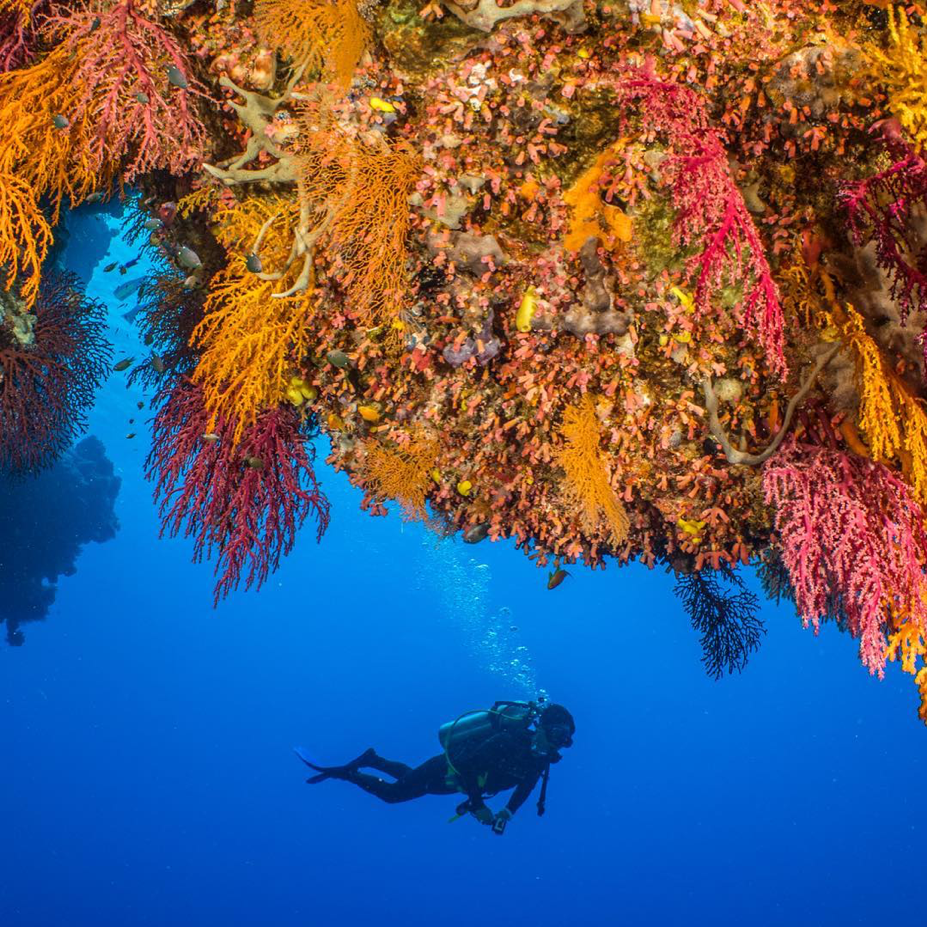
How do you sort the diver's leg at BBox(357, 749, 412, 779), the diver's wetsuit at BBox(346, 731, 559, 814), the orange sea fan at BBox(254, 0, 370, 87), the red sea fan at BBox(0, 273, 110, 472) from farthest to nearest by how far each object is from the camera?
the diver's leg at BBox(357, 749, 412, 779), the diver's wetsuit at BBox(346, 731, 559, 814), the red sea fan at BBox(0, 273, 110, 472), the orange sea fan at BBox(254, 0, 370, 87)

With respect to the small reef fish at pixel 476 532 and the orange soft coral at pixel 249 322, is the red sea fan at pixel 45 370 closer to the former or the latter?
the orange soft coral at pixel 249 322

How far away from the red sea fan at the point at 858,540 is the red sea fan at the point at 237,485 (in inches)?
122

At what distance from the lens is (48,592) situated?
1961cm

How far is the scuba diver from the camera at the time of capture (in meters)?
14.9

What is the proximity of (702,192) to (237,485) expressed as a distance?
349cm

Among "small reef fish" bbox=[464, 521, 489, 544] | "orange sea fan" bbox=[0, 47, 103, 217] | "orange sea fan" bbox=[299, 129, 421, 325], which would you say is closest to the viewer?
"orange sea fan" bbox=[299, 129, 421, 325]

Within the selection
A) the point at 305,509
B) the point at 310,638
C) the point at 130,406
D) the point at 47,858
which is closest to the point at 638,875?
the point at 310,638

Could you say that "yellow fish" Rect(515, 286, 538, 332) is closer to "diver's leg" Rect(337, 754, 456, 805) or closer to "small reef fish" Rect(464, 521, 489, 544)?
"small reef fish" Rect(464, 521, 489, 544)

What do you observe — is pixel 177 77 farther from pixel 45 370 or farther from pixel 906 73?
pixel 45 370

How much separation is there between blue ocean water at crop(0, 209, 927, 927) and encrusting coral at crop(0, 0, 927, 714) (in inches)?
1077

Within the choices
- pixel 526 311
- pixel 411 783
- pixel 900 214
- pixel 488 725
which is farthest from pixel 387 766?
pixel 900 214

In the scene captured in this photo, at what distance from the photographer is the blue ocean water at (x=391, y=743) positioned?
46906 millimetres

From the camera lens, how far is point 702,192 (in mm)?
3420

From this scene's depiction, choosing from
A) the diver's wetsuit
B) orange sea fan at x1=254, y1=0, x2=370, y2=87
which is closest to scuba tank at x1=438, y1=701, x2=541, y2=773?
the diver's wetsuit
